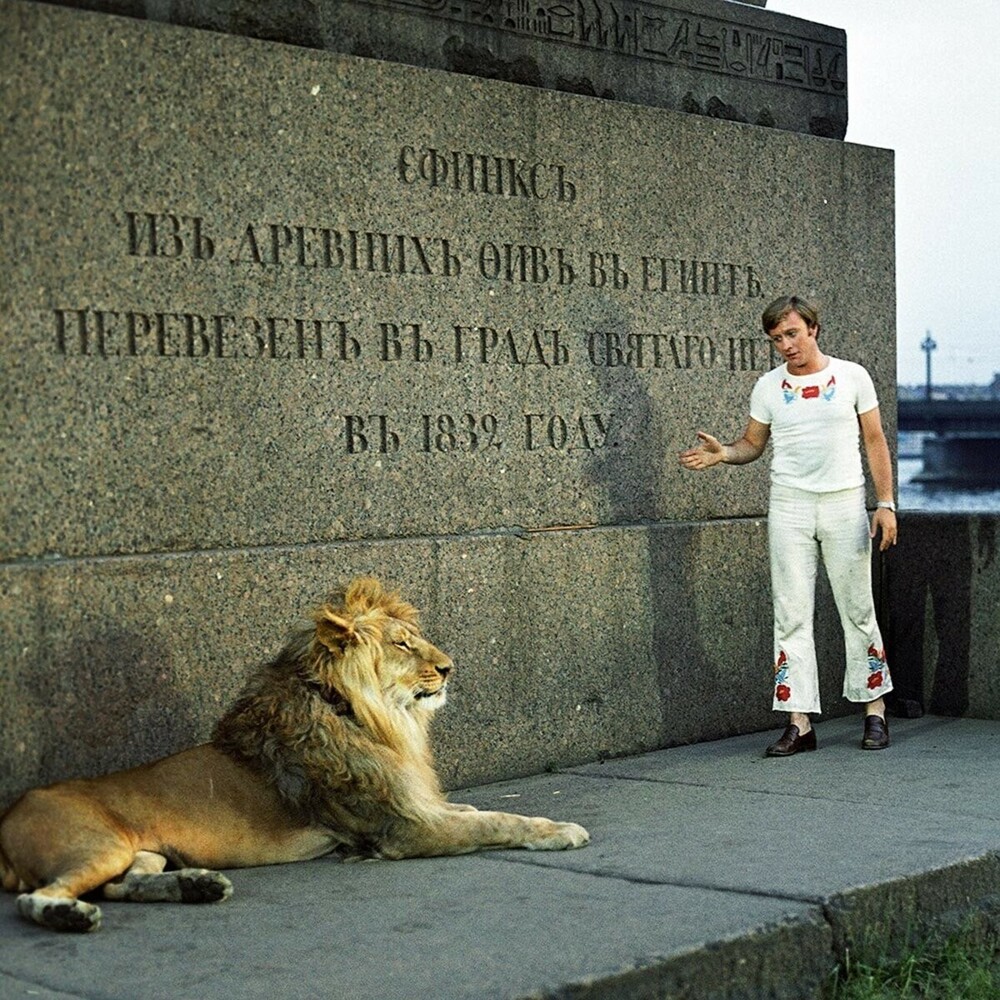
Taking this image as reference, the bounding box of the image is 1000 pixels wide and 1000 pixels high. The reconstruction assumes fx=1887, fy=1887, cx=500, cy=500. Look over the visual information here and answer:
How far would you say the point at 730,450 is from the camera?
326 inches

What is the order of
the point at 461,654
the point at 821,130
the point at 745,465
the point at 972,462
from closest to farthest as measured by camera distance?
the point at 461,654, the point at 745,465, the point at 821,130, the point at 972,462

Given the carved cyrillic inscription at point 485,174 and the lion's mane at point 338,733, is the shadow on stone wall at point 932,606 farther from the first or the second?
the lion's mane at point 338,733

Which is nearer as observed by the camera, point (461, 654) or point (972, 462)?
point (461, 654)

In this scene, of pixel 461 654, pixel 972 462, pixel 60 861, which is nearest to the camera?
pixel 60 861

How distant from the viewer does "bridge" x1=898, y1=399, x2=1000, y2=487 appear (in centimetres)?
6341

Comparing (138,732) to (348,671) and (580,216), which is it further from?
(580,216)

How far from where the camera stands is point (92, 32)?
644 centimetres

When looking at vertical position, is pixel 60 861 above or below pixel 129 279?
below

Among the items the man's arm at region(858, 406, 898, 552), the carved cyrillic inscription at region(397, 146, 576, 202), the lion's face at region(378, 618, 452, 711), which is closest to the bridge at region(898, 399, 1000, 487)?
the man's arm at region(858, 406, 898, 552)

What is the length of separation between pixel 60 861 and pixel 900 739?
4538 millimetres

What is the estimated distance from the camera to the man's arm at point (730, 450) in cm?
815

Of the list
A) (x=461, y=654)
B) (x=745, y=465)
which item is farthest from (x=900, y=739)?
(x=461, y=654)

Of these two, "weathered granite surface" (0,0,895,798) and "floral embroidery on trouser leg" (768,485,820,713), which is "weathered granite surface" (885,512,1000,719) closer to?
"weathered granite surface" (0,0,895,798)

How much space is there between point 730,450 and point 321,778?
3.05m
